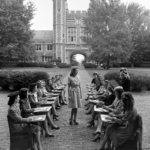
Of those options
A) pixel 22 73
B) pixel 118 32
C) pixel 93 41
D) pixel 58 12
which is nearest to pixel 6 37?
pixel 93 41

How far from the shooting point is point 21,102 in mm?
4789

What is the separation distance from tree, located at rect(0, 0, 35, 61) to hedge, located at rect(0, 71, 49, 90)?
14.8 metres

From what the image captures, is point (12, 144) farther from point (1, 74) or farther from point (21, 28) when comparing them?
point (21, 28)

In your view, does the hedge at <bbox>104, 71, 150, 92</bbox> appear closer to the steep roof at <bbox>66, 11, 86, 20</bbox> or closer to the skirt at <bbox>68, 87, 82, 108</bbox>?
the skirt at <bbox>68, 87, 82, 108</bbox>

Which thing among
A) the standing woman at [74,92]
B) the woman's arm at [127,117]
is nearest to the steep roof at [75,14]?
the standing woman at [74,92]

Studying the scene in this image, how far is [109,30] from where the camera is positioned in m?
30.8

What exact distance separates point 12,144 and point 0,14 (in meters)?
28.2

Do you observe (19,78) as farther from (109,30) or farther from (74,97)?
(109,30)

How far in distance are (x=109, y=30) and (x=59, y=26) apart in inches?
752

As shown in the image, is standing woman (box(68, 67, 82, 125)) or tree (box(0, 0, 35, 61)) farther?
tree (box(0, 0, 35, 61))

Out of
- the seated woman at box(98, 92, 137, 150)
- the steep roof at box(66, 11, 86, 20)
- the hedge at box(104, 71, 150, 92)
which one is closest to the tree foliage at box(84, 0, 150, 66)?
the hedge at box(104, 71, 150, 92)

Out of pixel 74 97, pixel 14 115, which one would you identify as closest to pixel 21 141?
pixel 14 115

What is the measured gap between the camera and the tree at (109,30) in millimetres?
28328

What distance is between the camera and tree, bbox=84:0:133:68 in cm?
2833
